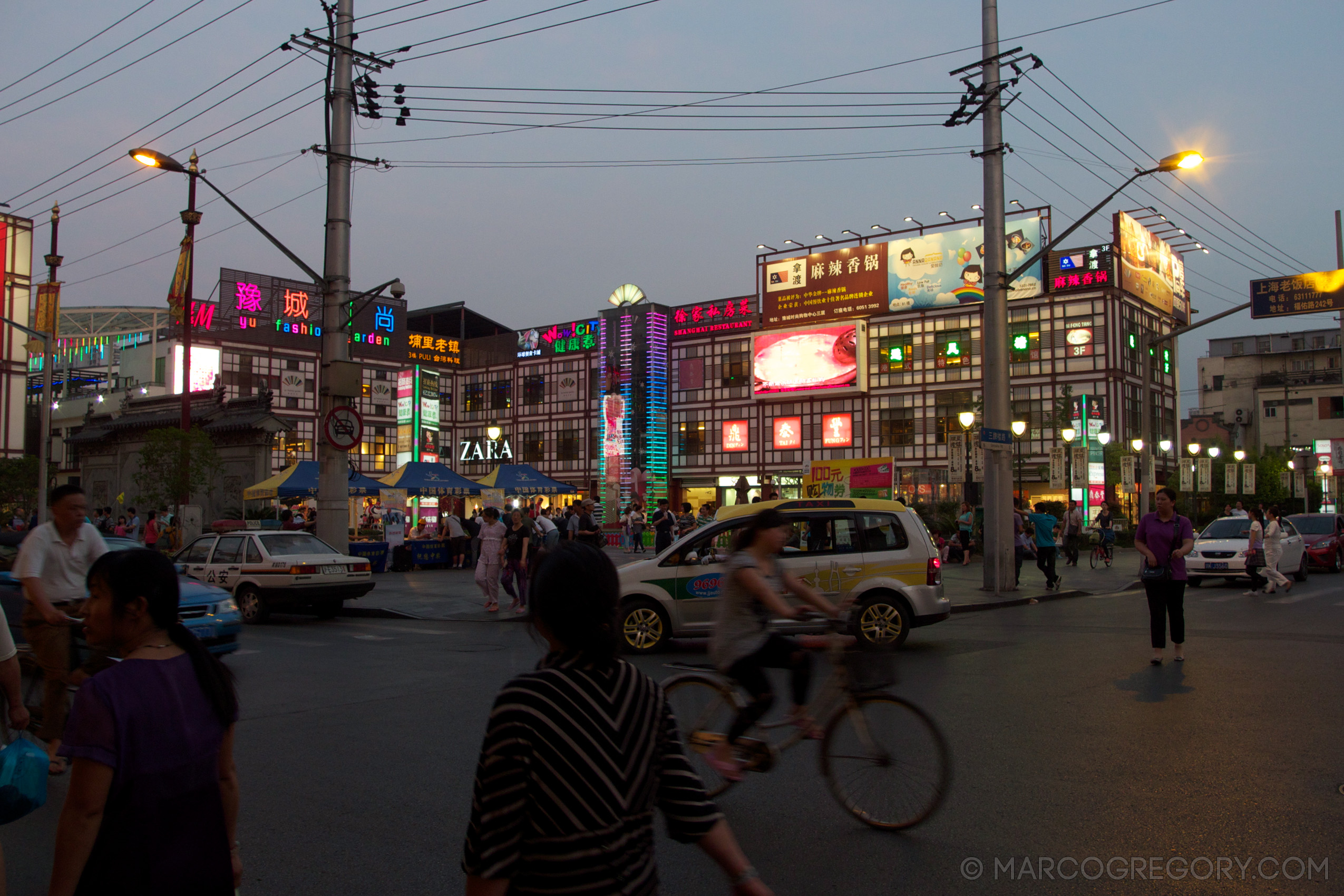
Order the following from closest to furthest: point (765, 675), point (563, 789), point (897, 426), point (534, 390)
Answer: point (563, 789), point (765, 675), point (897, 426), point (534, 390)

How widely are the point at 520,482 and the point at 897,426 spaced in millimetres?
23057

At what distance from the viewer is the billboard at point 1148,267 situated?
45.8 m

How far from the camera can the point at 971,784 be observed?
226 inches

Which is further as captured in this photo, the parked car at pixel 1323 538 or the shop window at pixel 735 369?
the shop window at pixel 735 369

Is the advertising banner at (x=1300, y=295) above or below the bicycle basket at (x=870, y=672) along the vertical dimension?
above

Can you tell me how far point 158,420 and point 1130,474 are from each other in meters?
38.9

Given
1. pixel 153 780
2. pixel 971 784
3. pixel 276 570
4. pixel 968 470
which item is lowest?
pixel 971 784

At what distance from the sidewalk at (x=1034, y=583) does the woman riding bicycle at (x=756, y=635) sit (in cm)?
1067

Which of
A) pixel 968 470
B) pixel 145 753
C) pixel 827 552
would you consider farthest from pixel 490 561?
pixel 145 753

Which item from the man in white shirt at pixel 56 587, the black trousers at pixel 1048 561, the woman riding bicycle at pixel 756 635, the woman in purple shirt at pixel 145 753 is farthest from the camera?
the black trousers at pixel 1048 561

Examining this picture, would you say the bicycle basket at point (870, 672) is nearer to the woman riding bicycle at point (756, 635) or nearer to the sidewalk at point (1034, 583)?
the woman riding bicycle at point (756, 635)

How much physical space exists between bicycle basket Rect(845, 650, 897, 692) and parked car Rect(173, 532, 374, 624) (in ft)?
40.0

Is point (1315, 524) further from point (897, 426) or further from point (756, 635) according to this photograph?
point (897, 426)

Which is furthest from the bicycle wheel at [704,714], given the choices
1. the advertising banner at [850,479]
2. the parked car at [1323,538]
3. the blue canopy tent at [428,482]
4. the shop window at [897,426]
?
the shop window at [897,426]
